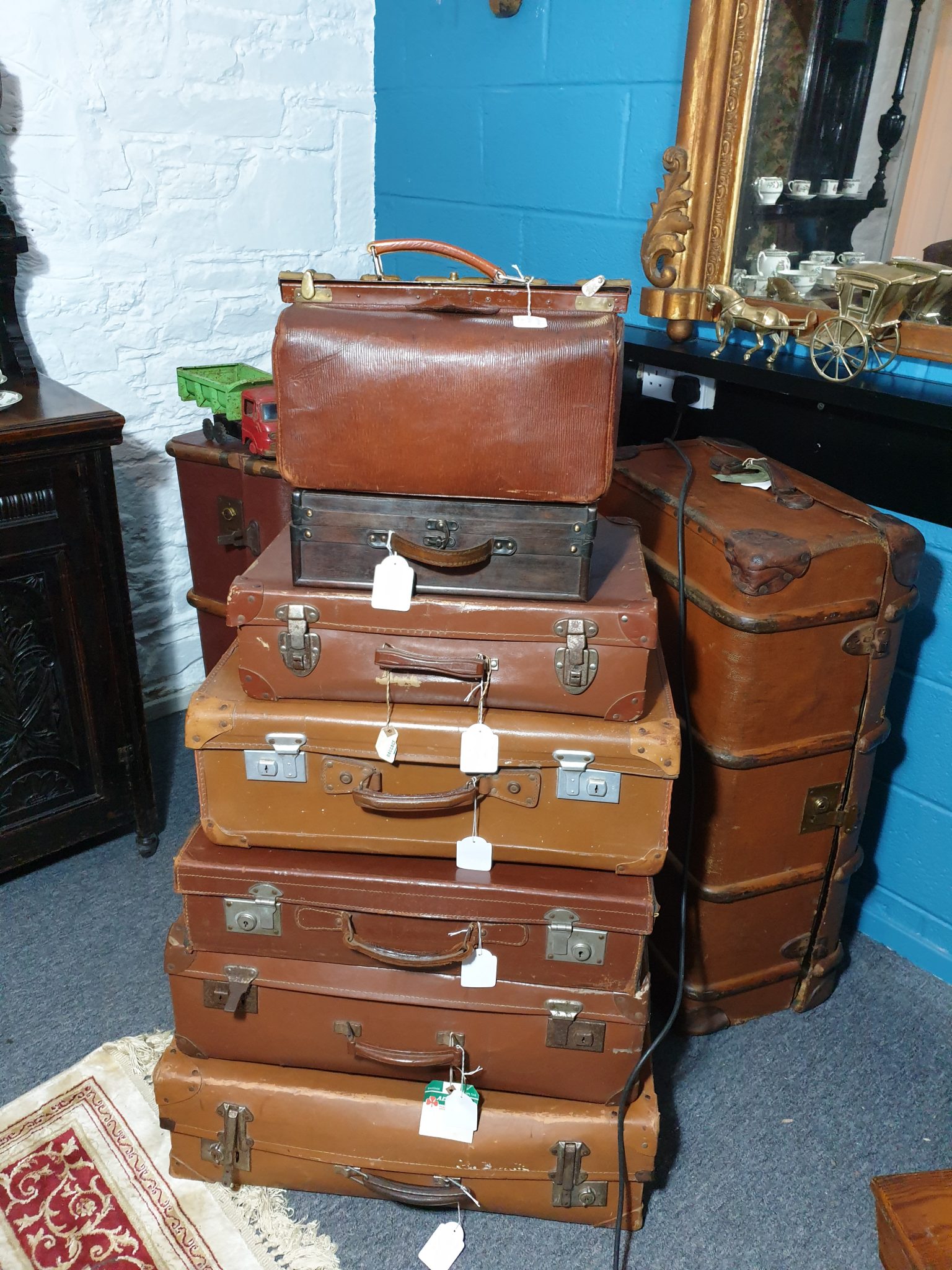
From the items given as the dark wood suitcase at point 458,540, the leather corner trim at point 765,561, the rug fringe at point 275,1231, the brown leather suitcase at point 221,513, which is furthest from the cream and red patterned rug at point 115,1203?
the leather corner trim at point 765,561

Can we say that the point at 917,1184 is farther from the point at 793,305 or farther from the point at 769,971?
the point at 793,305

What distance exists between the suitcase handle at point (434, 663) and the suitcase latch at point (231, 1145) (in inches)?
29.4

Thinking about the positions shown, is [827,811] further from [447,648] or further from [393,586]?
[393,586]

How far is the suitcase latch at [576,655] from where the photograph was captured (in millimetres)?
1368

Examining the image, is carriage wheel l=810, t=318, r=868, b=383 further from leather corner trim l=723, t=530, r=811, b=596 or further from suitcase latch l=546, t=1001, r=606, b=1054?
suitcase latch l=546, t=1001, r=606, b=1054

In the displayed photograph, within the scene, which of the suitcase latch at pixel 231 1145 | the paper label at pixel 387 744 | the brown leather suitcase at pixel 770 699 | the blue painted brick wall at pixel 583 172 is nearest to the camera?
the paper label at pixel 387 744

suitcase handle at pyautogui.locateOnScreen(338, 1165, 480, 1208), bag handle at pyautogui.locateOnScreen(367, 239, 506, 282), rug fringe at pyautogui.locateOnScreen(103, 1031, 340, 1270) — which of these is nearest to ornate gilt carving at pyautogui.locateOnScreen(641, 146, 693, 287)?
bag handle at pyautogui.locateOnScreen(367, 239, 506, 282)

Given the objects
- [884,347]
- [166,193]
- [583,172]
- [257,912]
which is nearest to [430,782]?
Answer: [257,912]

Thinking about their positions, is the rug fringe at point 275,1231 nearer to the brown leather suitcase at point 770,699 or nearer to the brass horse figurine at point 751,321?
the brown leather suitcase at point 770,699

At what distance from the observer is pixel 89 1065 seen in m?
1.78

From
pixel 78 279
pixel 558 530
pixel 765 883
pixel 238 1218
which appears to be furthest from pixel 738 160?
pixel 238 1218

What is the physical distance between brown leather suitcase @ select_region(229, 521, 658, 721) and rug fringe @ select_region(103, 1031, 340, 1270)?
827mm

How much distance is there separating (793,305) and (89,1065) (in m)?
1.98

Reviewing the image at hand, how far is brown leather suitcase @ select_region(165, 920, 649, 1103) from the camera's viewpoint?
144 cm
